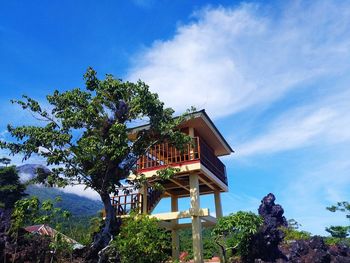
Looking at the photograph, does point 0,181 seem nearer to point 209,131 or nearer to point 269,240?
point 209,131

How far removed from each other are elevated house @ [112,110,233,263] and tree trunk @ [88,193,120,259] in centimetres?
191

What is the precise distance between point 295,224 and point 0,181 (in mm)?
22084

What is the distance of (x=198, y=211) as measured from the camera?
12609 mm

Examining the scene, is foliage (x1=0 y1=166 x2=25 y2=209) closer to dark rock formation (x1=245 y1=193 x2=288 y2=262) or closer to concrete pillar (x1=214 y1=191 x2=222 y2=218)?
concrete pillar (x1=214 y1=191 x2=222 y2=218)

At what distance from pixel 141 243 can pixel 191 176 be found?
4687mm

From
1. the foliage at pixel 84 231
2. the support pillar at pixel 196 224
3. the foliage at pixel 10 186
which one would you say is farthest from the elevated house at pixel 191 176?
the foliage at pixel 10 186

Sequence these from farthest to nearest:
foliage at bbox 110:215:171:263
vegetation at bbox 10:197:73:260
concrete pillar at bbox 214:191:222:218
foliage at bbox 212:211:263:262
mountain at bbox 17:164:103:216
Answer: concrete pillar at bbox 214:191:222:218
mountain at bbox 17:164:103:216
foliage at bbox 212:211:263:262
vegetation at bbox 10:197:73:260
foliage at bbox 110:215:171:263

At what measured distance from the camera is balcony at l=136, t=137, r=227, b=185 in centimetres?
1336

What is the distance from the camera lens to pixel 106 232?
10.7m

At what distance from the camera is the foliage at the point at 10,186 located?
2467cm

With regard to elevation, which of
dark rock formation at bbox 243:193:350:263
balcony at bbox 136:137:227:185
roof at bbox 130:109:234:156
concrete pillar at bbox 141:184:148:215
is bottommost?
dark rock formation at bbox 243:193:350:263

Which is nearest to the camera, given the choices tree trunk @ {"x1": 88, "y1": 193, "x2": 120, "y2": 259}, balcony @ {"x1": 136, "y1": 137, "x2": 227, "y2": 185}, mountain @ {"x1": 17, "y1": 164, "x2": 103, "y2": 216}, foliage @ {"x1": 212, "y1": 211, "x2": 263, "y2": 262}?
tree trunk @ {"x1": 88, "y1": 193, "x2": 120, "y2": 259}

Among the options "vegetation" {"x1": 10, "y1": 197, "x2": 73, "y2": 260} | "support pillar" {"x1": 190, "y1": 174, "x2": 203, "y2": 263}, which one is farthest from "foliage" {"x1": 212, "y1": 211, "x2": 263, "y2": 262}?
"vegetation" {"x1": 10, "y1": 197, "x2": 73, "y2": 260}

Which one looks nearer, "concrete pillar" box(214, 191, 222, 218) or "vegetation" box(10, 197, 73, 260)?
"vegetation" box(10, 197, 73, 260)
